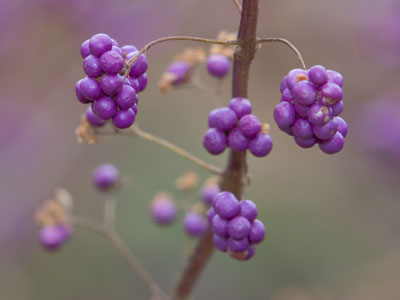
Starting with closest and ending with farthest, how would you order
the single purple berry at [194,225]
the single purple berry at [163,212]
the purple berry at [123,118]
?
the purple berry at [123,118] → the single purple berry at [194,225] → the single purple berry at [163,212]

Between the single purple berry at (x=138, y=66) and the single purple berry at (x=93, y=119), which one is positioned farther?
the single purple berry at (x=93, y=119)

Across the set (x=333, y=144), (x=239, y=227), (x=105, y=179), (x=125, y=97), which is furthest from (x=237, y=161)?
(x=105, y=179)

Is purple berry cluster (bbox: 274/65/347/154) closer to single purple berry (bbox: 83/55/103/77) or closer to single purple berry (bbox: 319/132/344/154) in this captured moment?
single purple berry (bbox: 319/132/344/154)

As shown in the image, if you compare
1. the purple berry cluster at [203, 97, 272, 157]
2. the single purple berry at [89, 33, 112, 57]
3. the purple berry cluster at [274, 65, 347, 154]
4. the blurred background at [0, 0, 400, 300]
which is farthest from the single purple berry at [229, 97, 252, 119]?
the blurred background at [0, 0, 400, 300]

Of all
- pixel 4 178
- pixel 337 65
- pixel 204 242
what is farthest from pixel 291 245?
pixel 204 242

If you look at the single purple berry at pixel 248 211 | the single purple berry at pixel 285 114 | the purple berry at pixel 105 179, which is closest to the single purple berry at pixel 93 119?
the single purple berry at pixel 248 211

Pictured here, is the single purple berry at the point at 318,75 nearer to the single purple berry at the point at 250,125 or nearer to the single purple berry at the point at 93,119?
the single purple berry at the point at 250,125
